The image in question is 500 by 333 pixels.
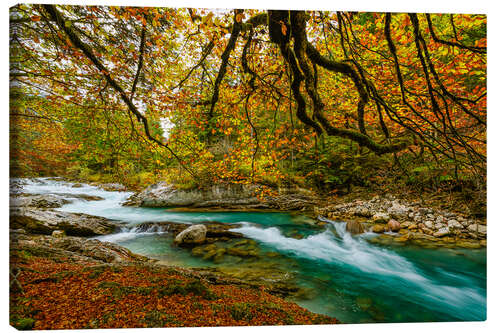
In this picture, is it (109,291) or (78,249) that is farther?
(78,249)

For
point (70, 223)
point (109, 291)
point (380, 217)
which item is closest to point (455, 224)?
point (380, 217)

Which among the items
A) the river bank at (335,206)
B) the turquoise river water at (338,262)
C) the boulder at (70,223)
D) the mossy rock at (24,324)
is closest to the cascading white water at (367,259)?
the turquoise river water at (338,262)

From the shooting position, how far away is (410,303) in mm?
1631

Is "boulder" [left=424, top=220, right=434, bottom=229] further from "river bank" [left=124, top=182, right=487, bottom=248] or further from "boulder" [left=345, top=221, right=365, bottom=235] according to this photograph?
"boulder" [left=345, top=221, right=365, bottom=235]

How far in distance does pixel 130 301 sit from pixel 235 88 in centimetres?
195

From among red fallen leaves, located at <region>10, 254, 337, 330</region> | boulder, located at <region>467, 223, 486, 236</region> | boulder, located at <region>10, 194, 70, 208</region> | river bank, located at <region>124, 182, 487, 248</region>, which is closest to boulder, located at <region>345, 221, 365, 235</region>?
river bank, located at <region>124, 182, 487, 248</region>

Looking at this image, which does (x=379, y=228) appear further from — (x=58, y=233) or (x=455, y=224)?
(x=58, y=233)

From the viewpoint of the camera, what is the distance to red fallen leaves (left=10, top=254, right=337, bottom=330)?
49.0 inches

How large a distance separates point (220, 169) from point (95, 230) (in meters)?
1.45

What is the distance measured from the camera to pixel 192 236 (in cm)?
229

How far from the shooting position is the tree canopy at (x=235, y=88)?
146cm

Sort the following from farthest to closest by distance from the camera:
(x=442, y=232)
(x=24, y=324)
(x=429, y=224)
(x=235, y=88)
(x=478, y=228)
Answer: (x=429, y=224) → (x=442, y=232) → (x=235, y=88) → (x=478, y=228) → (x=24, y=324)
